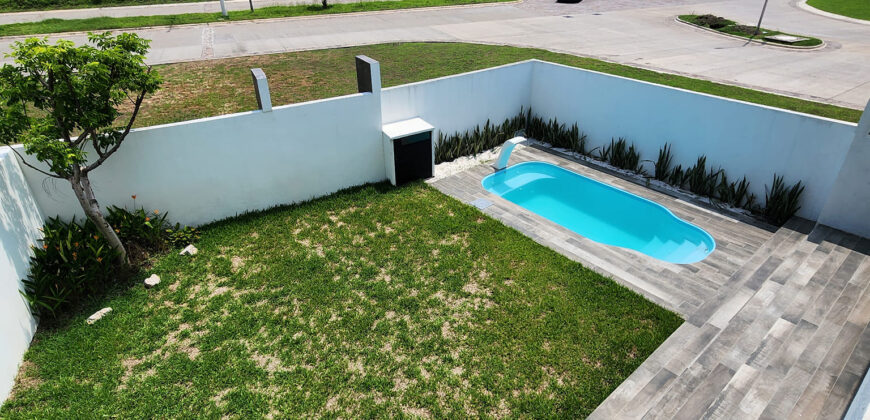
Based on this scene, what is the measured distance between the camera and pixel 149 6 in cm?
2647

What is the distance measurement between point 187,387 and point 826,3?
41140 mm

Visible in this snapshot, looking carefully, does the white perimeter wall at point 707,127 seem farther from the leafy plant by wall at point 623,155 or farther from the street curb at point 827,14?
the street curb at point 827,14

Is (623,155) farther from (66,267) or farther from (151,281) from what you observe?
(66,267)

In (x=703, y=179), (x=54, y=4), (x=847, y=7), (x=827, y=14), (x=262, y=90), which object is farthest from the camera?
(x=847, y=7)

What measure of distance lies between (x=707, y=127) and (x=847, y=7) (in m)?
30.4

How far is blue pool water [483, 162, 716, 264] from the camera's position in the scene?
27.2ft

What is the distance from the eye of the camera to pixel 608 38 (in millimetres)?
19812

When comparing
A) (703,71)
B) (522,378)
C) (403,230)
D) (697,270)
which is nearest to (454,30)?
(703,71)

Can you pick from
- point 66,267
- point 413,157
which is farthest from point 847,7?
point 66,267

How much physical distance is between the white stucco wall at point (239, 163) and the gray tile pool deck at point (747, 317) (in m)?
3.28

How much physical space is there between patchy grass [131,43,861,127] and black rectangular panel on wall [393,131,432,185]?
4.27 metres

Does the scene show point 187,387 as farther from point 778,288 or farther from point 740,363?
point 778,288

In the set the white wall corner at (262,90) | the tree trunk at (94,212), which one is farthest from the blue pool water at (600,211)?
the tree trunk at (94,212)

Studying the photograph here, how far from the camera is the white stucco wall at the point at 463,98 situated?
984 centimetres
